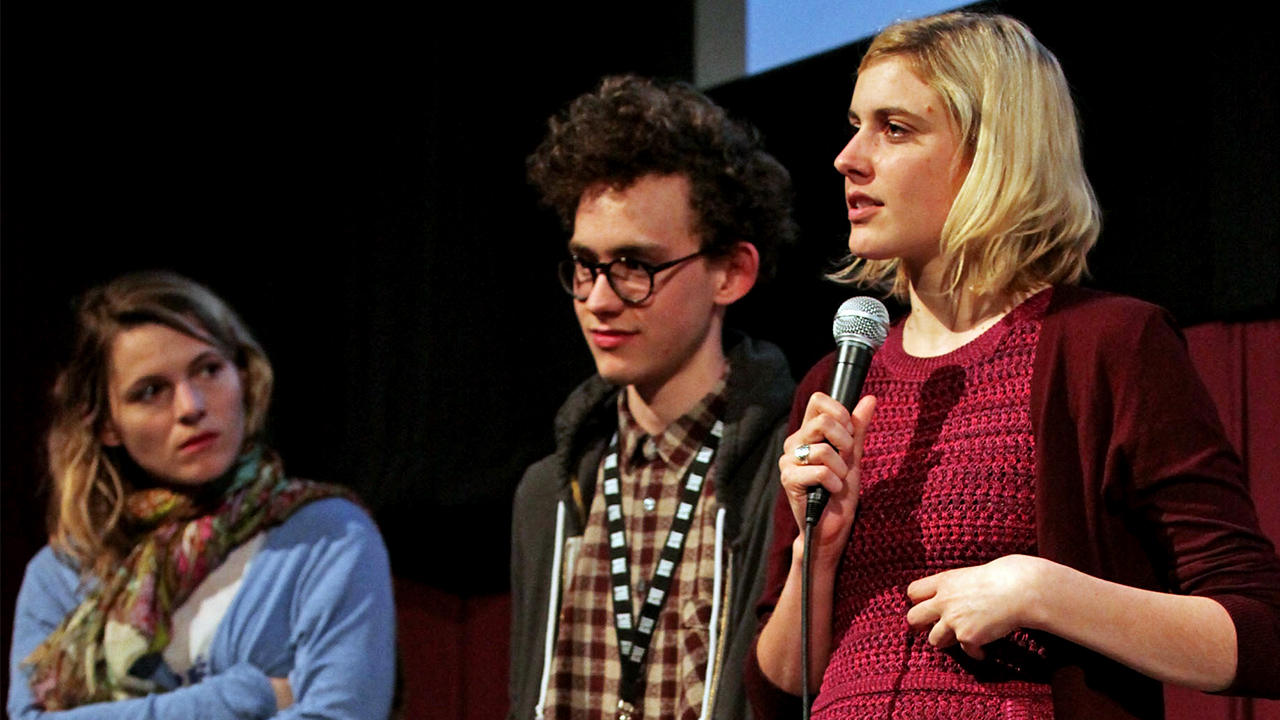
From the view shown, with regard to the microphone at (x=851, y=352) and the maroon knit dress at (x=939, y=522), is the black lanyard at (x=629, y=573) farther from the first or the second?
the microphone at (x=851, y=352)

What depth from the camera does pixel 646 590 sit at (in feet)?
8.77

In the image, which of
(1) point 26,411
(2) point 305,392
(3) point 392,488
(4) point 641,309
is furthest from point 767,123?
(1) point 26,411

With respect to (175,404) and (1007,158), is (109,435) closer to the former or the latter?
(175,404)

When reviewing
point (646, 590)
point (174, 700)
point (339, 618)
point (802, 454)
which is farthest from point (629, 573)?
point (802, 454)

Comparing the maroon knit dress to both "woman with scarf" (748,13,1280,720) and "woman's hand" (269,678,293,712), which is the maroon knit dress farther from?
"woman's hand" (269,678,293,712)

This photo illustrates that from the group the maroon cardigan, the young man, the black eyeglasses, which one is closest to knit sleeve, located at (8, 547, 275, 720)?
the young man

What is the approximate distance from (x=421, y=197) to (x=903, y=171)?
2.12 metres

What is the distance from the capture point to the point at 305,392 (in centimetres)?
409

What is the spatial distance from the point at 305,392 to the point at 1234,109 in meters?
2.55

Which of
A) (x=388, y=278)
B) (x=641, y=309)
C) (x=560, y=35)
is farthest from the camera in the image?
(x=388, y=278)

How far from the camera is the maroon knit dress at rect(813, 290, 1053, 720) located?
1700 mm

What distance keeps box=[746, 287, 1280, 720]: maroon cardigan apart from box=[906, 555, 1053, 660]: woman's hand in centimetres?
9

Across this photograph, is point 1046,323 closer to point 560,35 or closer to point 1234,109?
point 1234,109

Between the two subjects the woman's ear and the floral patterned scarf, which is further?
the woman's ear
